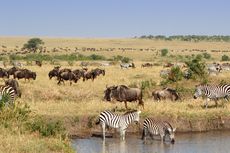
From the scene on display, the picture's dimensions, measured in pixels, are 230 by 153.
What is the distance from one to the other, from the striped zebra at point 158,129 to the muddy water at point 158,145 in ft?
0.92

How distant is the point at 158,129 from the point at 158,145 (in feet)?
3.22

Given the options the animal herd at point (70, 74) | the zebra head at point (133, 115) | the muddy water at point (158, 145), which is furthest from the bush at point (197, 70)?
the zebra head at point (133, 115)

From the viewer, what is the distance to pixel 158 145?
19.8 meters

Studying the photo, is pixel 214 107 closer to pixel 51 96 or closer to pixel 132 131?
pixel 132 131

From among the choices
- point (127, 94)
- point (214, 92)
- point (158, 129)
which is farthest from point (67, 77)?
point (158, 129)

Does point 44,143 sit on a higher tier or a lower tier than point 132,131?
higher

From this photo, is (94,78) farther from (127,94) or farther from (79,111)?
(79,111)

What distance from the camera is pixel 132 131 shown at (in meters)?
23.0

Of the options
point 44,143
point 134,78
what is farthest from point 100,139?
point 134,78

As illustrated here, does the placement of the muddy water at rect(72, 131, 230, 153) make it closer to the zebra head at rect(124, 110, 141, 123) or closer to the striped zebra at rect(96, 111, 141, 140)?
the striped zebra at rect(96, 111, 141, 140)

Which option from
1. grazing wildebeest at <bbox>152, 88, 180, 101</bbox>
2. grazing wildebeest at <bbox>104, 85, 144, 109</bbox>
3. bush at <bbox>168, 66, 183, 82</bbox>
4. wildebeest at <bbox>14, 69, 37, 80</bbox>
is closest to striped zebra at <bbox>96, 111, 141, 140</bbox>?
grazing wildebeest at <bbox>104, 85, 144, 109</bbox>

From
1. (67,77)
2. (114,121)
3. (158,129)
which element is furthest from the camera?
(67,77)

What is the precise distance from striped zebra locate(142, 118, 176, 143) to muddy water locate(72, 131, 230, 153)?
28 centimetres

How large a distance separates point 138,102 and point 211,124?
153 inches
